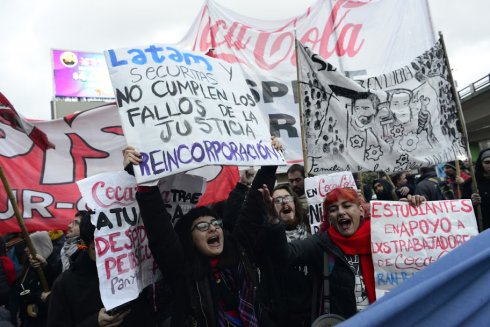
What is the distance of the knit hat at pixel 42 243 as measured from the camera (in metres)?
3.74

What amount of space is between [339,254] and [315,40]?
424 cm

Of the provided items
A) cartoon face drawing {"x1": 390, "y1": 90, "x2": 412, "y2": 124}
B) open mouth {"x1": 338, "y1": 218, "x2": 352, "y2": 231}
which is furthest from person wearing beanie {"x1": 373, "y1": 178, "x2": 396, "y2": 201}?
open mouth {"x1": 338, "y1": 218, "x2": 352, "y2": 231}

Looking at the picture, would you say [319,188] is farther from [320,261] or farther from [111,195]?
[111,195]

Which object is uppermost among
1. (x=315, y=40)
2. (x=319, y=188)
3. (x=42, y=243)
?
(x=315, y=40)

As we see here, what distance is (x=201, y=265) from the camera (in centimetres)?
224

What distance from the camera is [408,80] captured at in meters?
4.48

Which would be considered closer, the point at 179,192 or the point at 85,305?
the point at 85,305

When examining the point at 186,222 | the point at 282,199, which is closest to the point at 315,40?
the point at 282,199

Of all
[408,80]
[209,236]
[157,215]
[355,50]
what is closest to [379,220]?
[209,236]

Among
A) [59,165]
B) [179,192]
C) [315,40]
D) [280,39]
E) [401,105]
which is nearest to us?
[179,192]

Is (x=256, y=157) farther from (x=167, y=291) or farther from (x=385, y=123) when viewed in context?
(x=385, y=123)

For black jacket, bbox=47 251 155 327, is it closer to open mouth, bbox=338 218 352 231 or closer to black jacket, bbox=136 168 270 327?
black jacket, bbox=136 168 270 327

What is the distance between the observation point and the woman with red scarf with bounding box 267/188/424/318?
2367mm

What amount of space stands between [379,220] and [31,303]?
293cm
